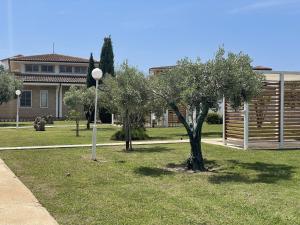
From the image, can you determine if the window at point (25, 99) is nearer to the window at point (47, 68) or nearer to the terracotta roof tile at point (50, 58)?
the window at point (47, 68)

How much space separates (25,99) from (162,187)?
38807mm

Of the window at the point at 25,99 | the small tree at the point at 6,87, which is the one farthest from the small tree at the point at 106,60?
the window at the point at 25,99

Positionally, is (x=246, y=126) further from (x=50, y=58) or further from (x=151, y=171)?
(x=50, y=58)

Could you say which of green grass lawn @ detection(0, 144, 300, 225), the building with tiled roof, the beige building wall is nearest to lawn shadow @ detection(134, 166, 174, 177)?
green grass lawn @ detection(0, 144, 300, 225)

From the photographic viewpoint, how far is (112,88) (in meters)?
15.9

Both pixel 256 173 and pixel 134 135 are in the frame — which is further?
pixel 134 135

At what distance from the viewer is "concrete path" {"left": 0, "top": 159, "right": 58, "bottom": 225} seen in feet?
24.4

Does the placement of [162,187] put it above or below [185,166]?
below

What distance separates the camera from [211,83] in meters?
11.8

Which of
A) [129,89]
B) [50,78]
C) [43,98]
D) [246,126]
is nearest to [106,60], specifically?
[50,78]

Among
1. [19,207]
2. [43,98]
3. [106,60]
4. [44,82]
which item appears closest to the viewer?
[19,207]

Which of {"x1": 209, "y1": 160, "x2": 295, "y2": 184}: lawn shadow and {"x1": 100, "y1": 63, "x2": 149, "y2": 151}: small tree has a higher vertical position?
{"x1": 100, "y1": 63, "x2": 149, "y2": 151}: small tree

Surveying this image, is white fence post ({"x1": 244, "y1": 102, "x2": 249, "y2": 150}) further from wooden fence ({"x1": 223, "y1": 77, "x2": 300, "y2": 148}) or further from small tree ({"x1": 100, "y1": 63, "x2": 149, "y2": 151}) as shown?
small tree ({"x1": 100, "y1": 63, "x2": 149, "y2": 151})

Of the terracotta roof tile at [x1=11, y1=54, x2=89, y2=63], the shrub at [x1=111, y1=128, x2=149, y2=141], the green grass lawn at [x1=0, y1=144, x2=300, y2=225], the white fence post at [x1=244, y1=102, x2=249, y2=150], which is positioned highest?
the terracotta roof tile at [x1=11, y1=54, x2=89, y2=63]
